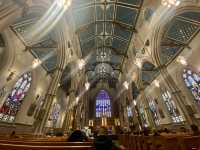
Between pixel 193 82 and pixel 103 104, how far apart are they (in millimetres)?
24497

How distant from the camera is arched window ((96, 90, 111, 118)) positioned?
36.7m

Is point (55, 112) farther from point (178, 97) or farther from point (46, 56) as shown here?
point (178, 97)

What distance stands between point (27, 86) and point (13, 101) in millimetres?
2447

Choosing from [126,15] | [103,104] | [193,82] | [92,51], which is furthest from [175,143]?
[103,104]

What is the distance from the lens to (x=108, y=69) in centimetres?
3222

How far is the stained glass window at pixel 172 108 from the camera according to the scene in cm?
1936

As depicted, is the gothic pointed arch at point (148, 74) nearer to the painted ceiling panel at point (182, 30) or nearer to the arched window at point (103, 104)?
the painted ceiling panel at point (182, 30)

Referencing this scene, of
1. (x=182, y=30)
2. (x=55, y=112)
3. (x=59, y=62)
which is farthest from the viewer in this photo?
(x=55, y=112)

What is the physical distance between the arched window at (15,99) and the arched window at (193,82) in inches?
756

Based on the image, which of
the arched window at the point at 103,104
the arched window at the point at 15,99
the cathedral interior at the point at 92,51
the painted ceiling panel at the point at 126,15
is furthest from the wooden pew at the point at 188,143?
the arched window at the point at 103,104

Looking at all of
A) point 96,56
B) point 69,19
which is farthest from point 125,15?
point 96,56

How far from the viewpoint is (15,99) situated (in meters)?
16.7

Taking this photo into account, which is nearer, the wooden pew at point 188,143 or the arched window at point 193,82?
the wooden pew at point 188,143

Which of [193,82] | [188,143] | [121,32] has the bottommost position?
[188,143]
